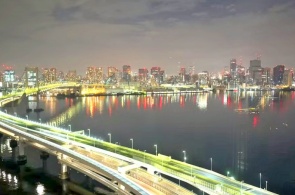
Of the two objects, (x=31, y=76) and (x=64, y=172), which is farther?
(x=31, y=76)

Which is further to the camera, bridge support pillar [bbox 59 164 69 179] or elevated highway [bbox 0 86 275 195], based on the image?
bridge support pillar [bbox 59 164 69 179]

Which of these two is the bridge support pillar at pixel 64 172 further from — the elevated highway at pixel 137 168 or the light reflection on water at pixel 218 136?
the light reflection on water at pixel 218 136

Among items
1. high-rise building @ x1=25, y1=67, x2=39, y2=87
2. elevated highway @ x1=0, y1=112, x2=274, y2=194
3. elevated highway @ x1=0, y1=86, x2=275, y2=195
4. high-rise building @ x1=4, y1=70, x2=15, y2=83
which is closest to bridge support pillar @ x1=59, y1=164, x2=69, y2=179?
elevated highway @ x1=0, y1=86, x2=275, y2=195

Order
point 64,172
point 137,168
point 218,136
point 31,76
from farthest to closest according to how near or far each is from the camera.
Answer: point 31,76
point 218,136
point 64,172
point 137,168

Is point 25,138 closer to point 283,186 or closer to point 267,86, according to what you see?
point 283,186

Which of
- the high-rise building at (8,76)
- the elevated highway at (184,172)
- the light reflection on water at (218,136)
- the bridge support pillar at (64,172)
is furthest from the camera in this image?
the high-rise building at (8,76)

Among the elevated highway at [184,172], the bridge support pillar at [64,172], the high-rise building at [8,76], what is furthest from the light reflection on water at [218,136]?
the high-rise building at [8,76]

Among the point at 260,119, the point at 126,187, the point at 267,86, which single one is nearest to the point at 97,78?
the point at 267,86

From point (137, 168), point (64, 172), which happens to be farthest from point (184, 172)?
point (64, 172)

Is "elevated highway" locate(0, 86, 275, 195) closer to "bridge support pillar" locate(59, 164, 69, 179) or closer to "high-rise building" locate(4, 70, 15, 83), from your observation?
"bridge support pillar" locate(59, 164, 69, 179)

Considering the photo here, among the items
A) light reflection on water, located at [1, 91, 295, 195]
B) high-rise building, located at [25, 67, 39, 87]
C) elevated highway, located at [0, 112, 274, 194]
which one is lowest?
light reflection on water, located at [1, 91, 295, 195]

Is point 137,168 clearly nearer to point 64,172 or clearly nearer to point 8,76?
point 64,172
